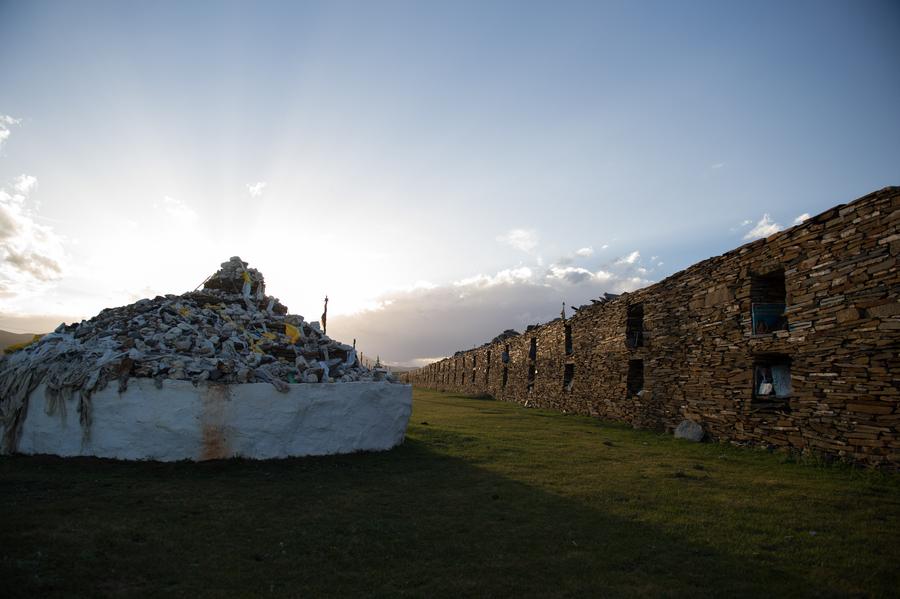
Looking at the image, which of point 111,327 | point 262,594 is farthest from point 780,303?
point 111,327

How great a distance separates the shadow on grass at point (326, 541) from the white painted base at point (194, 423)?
0.62 metres

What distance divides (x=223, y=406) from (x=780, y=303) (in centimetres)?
1192

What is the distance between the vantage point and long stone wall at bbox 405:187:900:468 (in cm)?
820

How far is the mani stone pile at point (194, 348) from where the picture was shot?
8664 mm

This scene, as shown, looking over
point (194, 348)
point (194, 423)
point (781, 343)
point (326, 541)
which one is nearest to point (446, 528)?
point (326, 541)

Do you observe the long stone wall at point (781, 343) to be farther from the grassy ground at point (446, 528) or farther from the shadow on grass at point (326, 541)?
the shadow on grass at point (326, 541)

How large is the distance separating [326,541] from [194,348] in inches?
228

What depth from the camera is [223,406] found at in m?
8.59

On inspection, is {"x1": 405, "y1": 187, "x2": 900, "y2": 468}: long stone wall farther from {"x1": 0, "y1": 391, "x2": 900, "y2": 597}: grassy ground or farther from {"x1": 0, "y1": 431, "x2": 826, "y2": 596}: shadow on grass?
{"x1": 0, "y1": 431, "x2": 826, "y2": 596}: shadow on grass

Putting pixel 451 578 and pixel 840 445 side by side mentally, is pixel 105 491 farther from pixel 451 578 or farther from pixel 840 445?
pixel 840 445

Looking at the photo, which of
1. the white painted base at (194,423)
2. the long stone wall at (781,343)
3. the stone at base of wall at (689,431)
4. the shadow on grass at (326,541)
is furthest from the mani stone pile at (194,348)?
the long stone wall at (781,343)

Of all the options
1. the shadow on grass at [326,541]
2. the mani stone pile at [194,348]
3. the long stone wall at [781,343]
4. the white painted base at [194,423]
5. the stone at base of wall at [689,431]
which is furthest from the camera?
the stone at base of wall at [689,431]

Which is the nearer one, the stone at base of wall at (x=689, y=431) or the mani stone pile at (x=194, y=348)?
the mani stone pile at (x=194, y=348)

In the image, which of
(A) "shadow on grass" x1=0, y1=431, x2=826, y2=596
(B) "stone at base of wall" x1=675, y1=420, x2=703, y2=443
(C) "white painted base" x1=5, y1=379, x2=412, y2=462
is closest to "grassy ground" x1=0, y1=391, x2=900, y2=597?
(A) "shadow on grass" x1=0, y1=431, x2=826, y2=596
